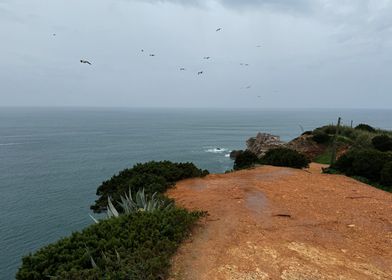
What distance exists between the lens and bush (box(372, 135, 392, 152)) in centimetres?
2661

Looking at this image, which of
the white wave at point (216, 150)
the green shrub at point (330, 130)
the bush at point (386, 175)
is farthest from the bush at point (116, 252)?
the white wave at point (216, 150)

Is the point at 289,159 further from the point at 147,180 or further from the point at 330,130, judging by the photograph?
the point at 330,130

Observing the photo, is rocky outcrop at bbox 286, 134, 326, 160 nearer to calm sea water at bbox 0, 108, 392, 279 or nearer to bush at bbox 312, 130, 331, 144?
bush at bbox 312, 130, 331, 144

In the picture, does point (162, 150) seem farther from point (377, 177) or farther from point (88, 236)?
point (88, 236)

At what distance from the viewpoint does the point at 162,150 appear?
2544 inches

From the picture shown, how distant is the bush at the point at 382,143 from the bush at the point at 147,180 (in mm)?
18250

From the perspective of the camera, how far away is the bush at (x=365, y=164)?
16.7 meters

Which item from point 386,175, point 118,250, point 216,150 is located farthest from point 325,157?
point 216,150

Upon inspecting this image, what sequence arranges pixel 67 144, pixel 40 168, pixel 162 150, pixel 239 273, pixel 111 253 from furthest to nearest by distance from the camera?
pixel 67 144 → pixel 162 150 → pixel 40 168 → pixel 111 253 → pixel 239 273

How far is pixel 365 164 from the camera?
16.8 meters

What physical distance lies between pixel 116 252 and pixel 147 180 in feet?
22.8

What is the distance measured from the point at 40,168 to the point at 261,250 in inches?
1817

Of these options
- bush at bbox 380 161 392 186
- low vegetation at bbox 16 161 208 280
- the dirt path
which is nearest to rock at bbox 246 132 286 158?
bush at bbox 380 161 392 186

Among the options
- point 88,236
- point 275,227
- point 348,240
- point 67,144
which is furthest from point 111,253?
point 67,144
